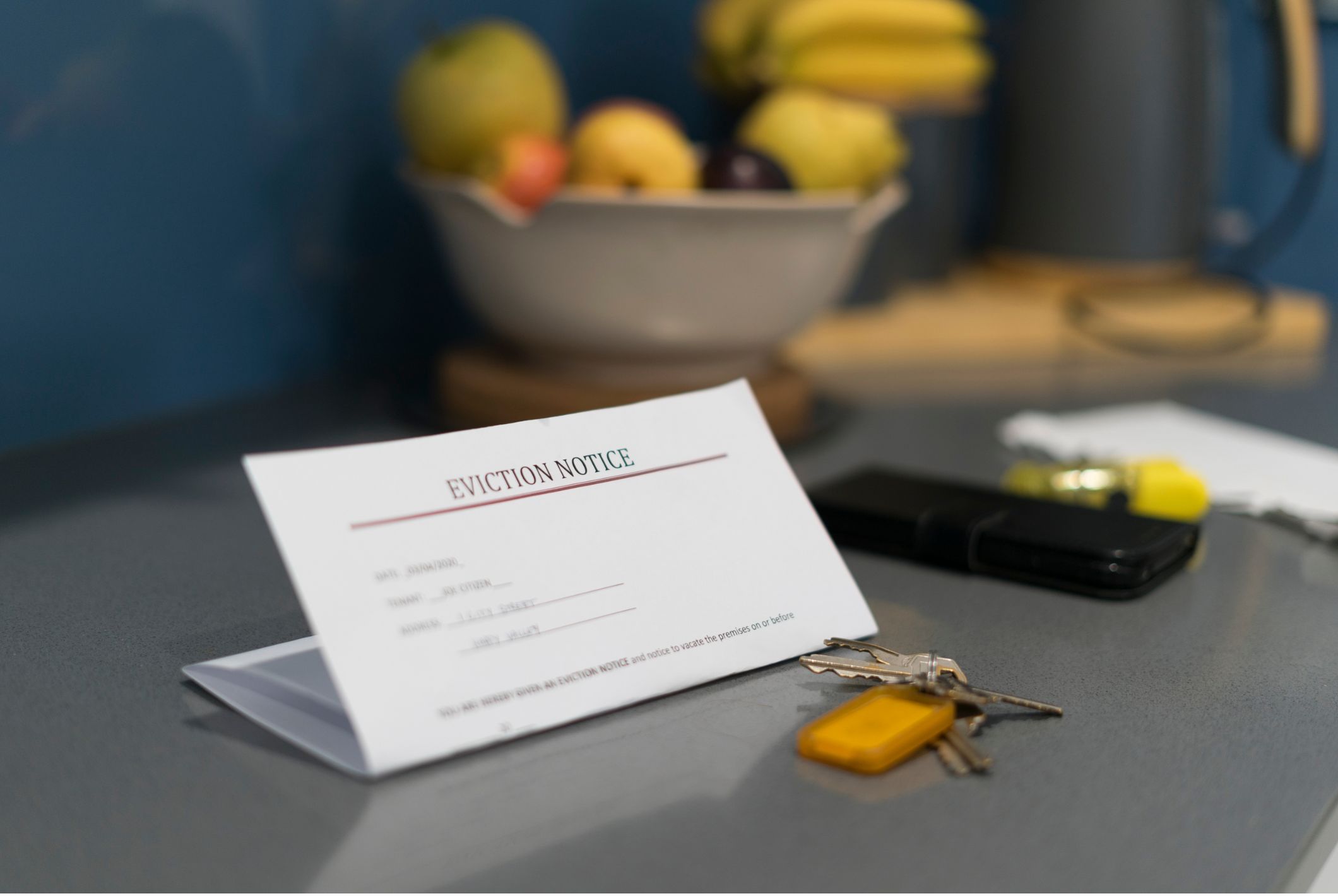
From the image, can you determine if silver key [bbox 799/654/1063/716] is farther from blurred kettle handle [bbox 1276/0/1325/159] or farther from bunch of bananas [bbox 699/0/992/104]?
blurred kettle handle [bbox 1276/0/1325/159]

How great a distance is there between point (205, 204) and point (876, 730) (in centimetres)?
66

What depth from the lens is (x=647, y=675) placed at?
50cm

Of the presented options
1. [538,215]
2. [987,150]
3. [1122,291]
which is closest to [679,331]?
[538,215]

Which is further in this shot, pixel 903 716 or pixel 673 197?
pixel 673 197

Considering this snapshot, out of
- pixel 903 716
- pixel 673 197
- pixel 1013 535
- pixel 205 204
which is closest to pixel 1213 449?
pixel 1013 535

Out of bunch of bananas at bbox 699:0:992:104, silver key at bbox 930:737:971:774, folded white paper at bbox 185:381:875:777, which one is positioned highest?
bunch of bananas at bbox 699:0:992:104

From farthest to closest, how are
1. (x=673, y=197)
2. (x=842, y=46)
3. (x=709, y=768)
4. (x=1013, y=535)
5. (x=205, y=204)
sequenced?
(x=842, y=46) → (x=205, y=204) → (x=673, y=197) → (x=1013, y=535) → (x=709, y=768)

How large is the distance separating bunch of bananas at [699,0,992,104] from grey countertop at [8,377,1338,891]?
0.59 metres

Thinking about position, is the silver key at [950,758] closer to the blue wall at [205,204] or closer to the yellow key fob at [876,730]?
the yellow key fob at [876,730]

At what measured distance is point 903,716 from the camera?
0.48m

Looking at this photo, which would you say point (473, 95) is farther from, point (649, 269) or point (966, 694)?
point (966, 694)

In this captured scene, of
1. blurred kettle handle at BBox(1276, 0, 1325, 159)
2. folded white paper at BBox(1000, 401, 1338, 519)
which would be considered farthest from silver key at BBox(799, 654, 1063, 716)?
blurred kettle handle at BBox(1276, 0, 1325, 159)

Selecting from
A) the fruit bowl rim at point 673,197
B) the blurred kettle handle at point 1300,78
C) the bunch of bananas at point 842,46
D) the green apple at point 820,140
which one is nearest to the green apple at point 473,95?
the fruit bowl rim at point 673,197

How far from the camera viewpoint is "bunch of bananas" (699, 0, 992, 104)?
1.13 m
